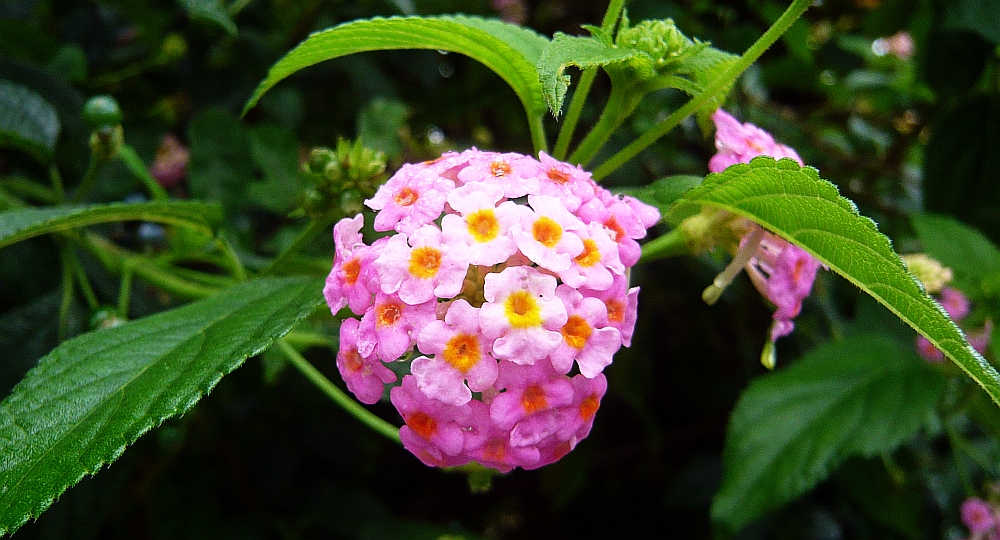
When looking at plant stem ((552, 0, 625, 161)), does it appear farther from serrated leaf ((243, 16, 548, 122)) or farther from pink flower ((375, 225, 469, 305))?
pink flower ((375, 225, 469, 305))

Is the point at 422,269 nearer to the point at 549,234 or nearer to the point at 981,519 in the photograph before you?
the point at 549,234

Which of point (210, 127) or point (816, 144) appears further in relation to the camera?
point (816, 144)

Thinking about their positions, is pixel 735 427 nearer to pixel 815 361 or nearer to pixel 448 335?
pixel 815 361

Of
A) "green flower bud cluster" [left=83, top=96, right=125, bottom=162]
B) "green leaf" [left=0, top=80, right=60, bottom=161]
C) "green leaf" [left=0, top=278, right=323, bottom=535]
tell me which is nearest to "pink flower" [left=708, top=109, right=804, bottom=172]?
"green leaf" [left=0, top=278, right=323, bottom=535]

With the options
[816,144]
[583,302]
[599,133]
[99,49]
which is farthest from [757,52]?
[99,49]

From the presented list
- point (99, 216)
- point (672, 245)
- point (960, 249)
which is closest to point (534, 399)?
point (672, 245)

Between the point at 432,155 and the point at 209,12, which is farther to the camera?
the point at 432,155

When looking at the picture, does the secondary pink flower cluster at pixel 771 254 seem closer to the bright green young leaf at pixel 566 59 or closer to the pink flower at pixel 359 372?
the bright green young leaf at pixel 566 59
